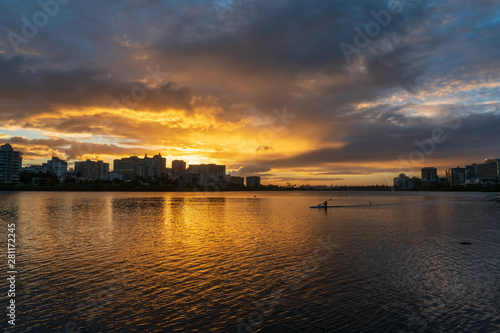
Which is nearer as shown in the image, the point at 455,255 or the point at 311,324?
the point at 311,324

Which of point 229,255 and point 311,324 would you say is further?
point 229,255

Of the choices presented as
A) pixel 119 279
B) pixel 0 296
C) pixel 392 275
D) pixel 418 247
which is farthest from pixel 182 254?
pixel 418 247

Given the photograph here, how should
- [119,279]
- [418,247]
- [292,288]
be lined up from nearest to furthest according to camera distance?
1. [292,288]
2. [119,279]
3. [418,247]

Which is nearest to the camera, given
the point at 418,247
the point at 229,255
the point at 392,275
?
the point at 392,275

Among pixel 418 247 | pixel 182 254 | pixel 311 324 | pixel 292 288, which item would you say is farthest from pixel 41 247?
pixel 418 247

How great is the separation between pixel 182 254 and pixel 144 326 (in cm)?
1989

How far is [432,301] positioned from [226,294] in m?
15.8

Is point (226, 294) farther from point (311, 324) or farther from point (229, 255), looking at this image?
point (229, 255)

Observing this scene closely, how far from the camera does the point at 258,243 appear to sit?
44969mm

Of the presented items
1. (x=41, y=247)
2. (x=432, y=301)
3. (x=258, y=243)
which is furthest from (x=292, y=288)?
(x=41, y=247)

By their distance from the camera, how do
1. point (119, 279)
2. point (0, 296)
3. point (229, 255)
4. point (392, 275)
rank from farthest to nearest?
point (229, 255)
point (392, 275)
point (119, 279)
point (0, 296)

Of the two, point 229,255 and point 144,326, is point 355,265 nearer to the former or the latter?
point 229,255

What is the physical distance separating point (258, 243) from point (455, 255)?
26232 millimetres

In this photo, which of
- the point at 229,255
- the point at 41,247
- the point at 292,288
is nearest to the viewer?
the point at 292,288
